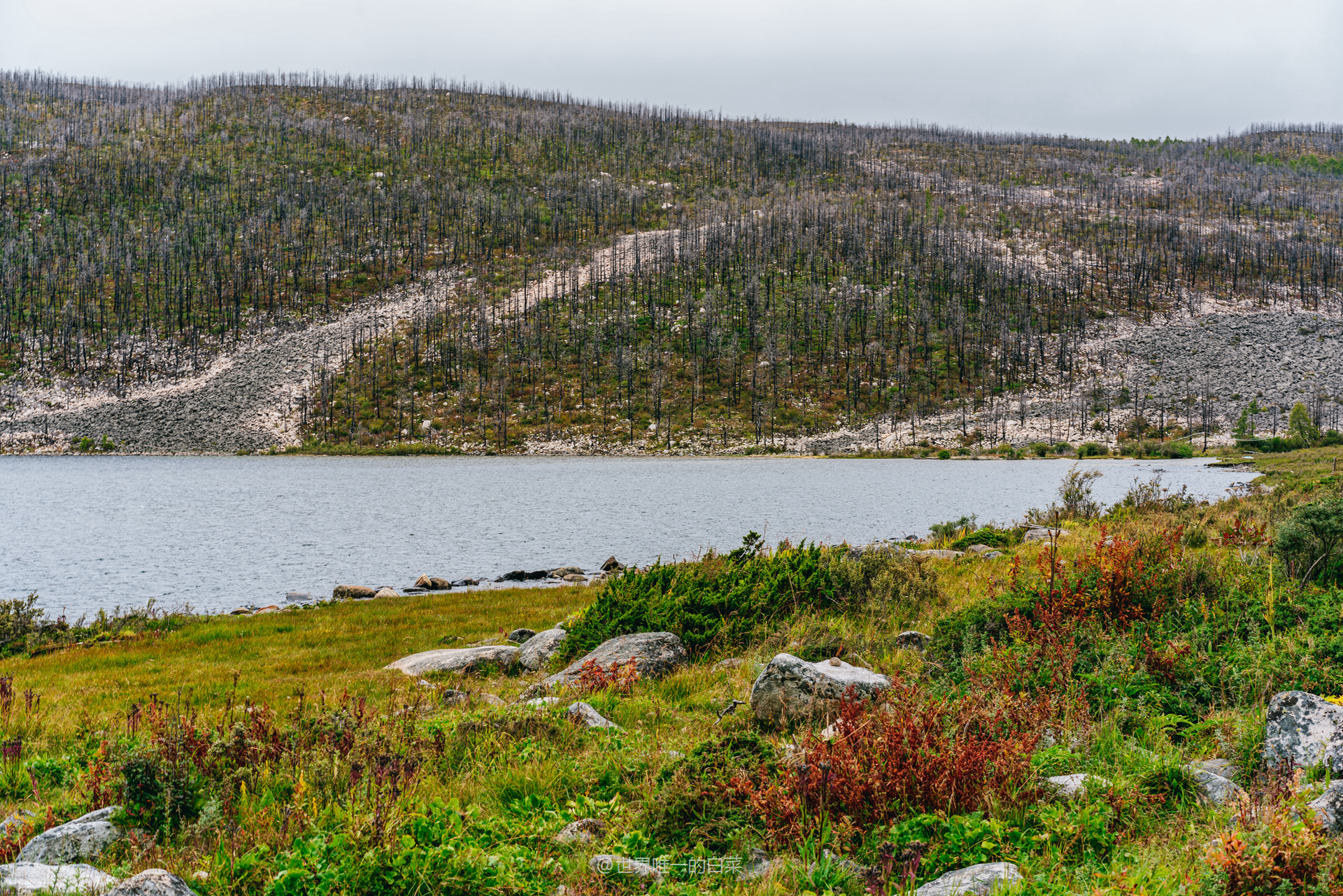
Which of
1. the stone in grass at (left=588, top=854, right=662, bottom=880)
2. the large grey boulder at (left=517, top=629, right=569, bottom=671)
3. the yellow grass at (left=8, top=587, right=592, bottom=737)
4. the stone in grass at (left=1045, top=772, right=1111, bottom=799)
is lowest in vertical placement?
the yellow grass at (left=8, top=587, right=592, bottom=737)

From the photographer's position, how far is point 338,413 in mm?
132375

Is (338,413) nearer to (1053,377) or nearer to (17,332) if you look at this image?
(17,332)

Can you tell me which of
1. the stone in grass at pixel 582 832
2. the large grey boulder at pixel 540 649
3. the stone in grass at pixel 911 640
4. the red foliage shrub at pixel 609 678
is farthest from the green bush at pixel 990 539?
the stone in grass at pixel 582 832

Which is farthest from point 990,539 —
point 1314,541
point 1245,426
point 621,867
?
point 1245,426

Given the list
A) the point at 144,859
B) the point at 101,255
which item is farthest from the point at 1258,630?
the point at 101,255

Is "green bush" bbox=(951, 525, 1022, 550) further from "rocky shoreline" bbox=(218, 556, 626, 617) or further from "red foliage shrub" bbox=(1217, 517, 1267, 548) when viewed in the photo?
"rocky shoreline" bbox=(218, 556, 626, 617)

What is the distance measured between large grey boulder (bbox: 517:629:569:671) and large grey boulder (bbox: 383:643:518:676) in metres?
0.23

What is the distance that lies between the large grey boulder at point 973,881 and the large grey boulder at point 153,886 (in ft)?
14.6

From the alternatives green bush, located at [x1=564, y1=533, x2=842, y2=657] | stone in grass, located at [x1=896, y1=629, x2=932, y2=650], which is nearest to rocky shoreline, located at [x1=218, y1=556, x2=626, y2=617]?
green bush, located at [x1=564, y1=533, x2=842, y2=657]

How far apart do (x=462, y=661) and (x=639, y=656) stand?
4.49 m

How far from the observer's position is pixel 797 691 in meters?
7.71

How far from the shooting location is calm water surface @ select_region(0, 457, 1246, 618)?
30.6 meters

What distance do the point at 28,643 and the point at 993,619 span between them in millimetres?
21602

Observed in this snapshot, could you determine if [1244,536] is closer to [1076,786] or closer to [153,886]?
[1076,786]
